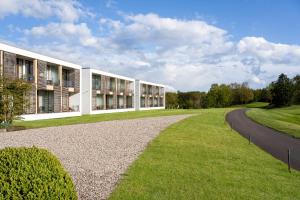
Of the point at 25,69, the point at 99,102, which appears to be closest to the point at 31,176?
the point at 25,69

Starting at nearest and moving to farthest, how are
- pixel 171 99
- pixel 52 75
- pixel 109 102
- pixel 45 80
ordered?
pixel 45 80
pixel 52 75
pixel 109 102
pixel 171 99

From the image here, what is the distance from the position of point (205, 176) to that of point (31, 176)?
18.3 feet

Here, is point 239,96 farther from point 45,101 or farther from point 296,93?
point 45,101

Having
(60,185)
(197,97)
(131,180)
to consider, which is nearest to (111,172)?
(131,180)

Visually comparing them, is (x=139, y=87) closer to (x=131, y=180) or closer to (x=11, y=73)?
(x=11, y=73)

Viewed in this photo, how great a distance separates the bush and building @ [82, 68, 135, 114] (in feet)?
141

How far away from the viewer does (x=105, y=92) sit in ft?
181

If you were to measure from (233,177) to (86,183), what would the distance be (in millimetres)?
4092

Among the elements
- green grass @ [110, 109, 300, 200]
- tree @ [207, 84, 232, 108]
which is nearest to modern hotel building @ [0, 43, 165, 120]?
green grass @ [110, 109, 300, 200]

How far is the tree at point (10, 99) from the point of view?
899 inches

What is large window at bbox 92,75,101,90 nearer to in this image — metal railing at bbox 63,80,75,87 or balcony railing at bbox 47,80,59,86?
metal railing at bbox 63,80,75,87

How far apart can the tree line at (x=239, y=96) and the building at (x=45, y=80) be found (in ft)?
174

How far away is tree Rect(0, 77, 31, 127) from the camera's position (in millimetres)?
22844

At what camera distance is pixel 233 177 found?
29.6ft
